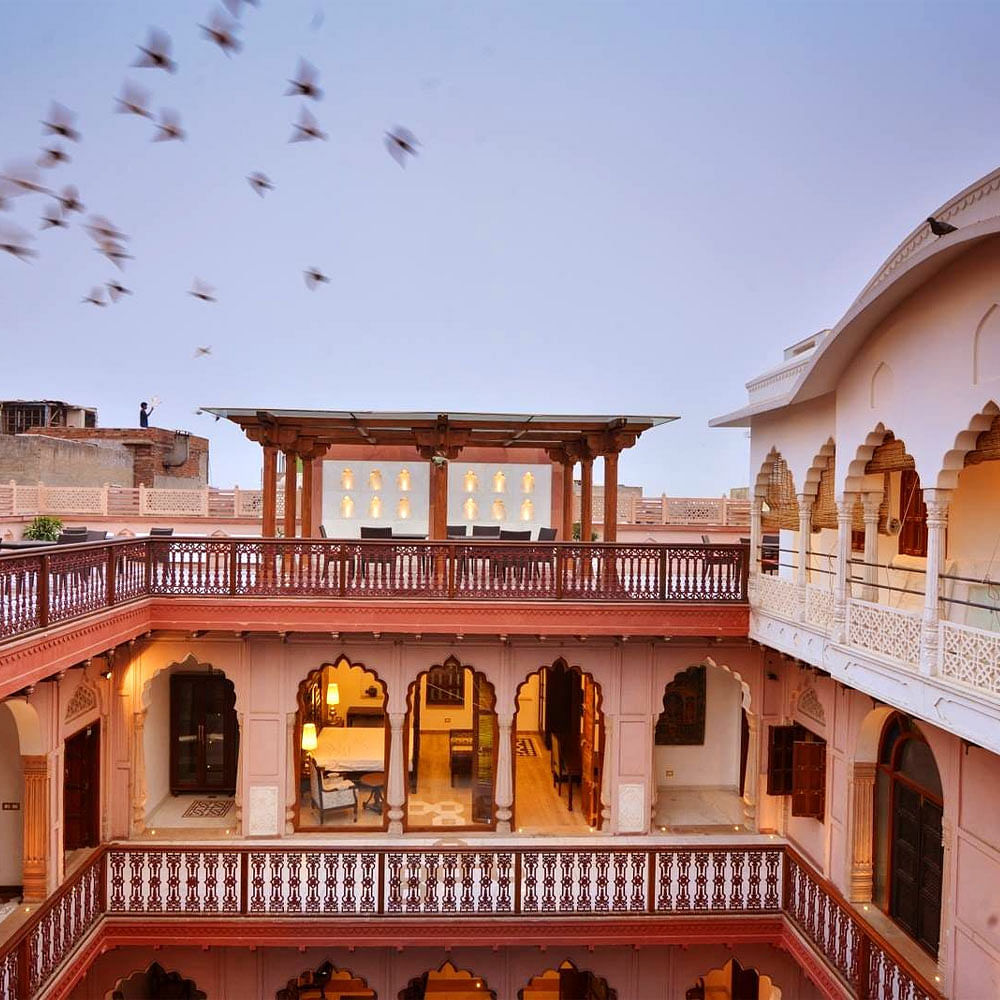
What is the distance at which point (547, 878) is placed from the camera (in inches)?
340

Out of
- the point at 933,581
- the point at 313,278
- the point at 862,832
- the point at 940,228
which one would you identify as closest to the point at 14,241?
the point at 313,278

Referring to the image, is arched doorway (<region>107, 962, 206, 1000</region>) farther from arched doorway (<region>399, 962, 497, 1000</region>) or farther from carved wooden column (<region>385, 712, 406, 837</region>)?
carved wooden column (<region>385, 712, 406, 837</region>)

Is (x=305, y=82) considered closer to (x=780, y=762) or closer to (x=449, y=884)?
(x=449, y=884)

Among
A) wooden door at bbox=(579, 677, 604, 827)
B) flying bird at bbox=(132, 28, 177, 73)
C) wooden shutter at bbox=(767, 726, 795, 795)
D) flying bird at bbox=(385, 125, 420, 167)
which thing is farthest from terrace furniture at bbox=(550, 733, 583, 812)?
flying bird at bbox=(132, 28, 177, 73)

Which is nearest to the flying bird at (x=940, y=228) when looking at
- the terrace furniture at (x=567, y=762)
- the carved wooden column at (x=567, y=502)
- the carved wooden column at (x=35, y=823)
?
the carved wooden column at (x=567, y=502)

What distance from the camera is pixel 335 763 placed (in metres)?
11.1

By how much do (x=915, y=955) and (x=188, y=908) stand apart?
7875 mm

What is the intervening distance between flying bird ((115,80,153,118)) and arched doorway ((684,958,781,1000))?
11278 millimetres

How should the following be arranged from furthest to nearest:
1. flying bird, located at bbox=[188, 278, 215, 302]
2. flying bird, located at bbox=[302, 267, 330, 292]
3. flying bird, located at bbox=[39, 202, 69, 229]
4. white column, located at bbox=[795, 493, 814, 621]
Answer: white column, located at bbox=[795, 493, 814, 621] < flying bird, located at bbox=[302, 267, 330, 292] < flying bird, located at bbox=[188, 278, 215, 302] < flying bird, located at bbox=[39, 202, 69, 229]

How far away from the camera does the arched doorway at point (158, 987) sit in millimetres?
9805

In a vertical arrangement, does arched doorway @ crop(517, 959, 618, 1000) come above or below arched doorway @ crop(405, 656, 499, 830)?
below

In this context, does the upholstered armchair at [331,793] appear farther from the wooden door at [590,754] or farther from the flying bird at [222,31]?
the flying bird at [222,31]

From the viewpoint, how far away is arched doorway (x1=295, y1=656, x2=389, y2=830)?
1019 cm

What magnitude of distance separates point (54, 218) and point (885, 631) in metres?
6.94
